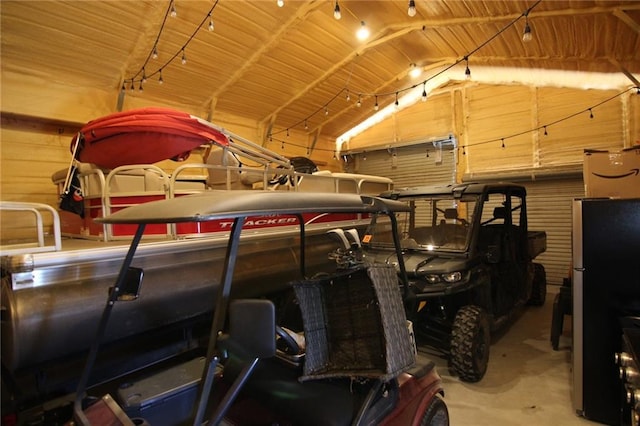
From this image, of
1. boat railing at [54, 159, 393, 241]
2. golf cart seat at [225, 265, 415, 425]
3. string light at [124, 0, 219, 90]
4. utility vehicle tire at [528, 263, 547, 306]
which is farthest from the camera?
utility vehicle tire at [528, 263, 547, 306]

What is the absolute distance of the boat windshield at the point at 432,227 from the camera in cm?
394

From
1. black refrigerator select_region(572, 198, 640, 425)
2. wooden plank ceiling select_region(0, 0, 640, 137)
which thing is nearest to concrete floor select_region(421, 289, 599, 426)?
black refrigerator select_region(572, 198, 640, 425)

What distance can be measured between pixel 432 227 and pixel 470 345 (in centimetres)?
150

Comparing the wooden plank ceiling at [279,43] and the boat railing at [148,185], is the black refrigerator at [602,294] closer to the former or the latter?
the boat railing at [148,185]

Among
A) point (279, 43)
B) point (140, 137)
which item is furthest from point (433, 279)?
point (279, 43)

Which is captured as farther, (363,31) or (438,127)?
(438,127)

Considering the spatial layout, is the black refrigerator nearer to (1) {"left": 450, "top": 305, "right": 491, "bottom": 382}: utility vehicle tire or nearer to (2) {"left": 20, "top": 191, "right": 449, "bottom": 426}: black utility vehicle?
(1) {"left": 450, "top": 305, "right": 491, "bottom": 382}: utility vehicle tire

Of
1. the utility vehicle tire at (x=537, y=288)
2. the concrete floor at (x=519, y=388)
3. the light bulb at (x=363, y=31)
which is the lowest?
the concrete floor at (x=519, y=388)

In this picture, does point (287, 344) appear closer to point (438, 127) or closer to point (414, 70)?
point (414, 70)

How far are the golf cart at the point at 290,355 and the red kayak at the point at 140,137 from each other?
1.46 m

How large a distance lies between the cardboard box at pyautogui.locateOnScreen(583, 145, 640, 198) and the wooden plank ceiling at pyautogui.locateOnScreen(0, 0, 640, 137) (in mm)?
1853

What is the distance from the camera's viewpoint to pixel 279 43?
227 inches

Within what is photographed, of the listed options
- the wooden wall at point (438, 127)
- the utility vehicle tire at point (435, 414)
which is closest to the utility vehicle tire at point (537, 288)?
the wooden wall at point (438, 127)

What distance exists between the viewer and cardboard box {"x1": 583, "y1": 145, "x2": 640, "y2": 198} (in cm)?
338
